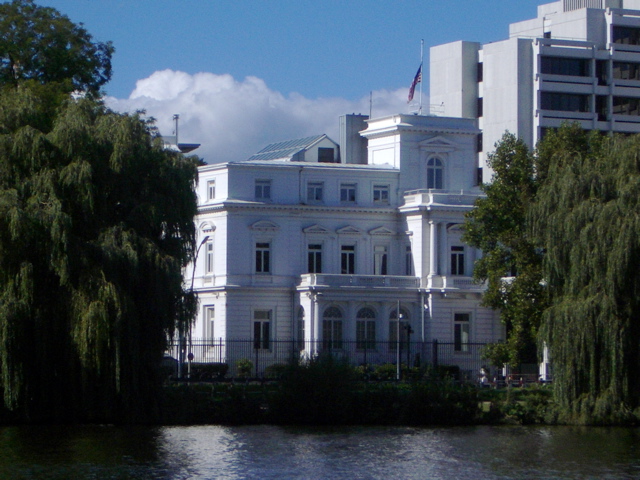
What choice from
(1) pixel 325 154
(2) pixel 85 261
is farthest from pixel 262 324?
(2) pixel 85 261

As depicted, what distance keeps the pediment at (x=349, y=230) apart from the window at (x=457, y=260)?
20.0 feet

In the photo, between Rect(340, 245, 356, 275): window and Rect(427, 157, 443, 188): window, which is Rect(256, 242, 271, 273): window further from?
Rect(427, 157, 443, 188): window

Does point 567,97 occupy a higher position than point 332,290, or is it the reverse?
point 567,97

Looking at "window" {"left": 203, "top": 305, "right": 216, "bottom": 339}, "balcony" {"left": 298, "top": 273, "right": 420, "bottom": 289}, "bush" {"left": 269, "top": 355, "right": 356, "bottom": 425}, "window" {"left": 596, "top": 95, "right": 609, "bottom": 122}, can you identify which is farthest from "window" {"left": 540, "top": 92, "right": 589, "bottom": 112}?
"bush" {"left": 269, "top": 355, "right": 356, "bottom": 425}

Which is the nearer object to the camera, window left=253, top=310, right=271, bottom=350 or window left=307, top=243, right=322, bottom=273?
window left=253, top=310, right=271, bottom=350

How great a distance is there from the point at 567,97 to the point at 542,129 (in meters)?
4.46

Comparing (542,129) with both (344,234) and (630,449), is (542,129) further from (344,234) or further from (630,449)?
(630,449)

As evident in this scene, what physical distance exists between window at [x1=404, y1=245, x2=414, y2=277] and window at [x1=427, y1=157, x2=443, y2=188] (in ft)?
15.3

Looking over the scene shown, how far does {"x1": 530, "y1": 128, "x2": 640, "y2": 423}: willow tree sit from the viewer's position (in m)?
48.8

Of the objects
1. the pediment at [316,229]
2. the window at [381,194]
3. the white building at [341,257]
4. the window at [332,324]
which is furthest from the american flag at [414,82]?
the window at [332,324]

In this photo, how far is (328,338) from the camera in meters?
81.9

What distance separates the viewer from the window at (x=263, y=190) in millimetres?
83125

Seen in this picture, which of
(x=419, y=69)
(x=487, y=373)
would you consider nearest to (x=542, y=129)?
(x=419, y=69)

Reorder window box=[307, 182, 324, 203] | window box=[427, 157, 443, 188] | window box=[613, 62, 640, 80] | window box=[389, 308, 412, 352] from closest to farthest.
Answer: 1. window box=[389, 308, 412, 352]
2. window box=[307, 182, 324, 203]
3. window box=[427, 157, 443, 188]
4. window box=[613, 62, 640, 80]
